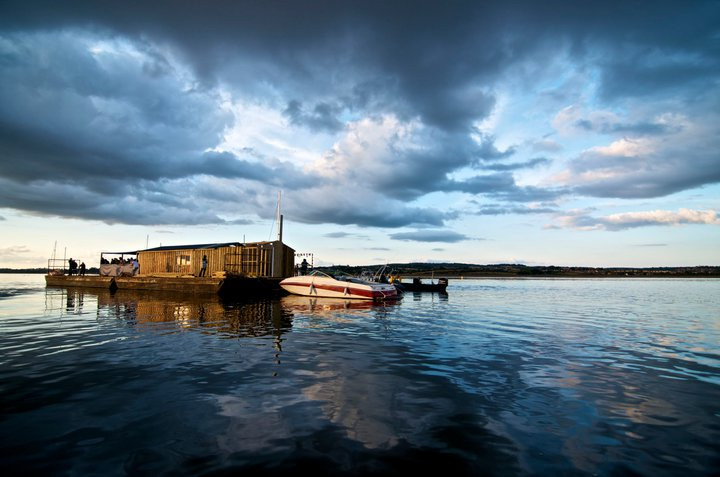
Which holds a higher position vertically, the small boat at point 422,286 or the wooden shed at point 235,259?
the wooden shed at point 235,259

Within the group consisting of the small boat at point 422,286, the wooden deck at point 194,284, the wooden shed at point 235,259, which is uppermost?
the wooden shed at point 235,259

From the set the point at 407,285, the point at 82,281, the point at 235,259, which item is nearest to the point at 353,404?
the point at 235,259

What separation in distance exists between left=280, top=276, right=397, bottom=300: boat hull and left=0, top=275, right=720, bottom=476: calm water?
61.0 feet

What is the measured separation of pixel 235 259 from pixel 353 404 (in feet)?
126

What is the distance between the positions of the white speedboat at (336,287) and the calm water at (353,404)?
1864 cm

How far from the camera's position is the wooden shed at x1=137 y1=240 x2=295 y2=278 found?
139ft

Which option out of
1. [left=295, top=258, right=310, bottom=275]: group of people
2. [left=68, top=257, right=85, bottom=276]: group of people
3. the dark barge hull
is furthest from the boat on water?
[left=68, top=257, right=85, bottom=276]: group of people

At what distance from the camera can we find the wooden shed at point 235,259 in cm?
4244

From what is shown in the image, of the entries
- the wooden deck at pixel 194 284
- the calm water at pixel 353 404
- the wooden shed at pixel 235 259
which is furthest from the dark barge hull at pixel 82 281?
the calm water at pixel 353 404

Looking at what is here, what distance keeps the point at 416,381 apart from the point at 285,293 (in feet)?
107

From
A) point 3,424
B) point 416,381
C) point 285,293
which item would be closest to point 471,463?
point 416,381

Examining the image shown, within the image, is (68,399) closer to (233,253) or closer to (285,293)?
(285,293)

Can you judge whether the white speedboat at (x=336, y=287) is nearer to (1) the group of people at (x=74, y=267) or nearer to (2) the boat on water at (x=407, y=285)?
(2) the boat on water at (x=407, y=285)

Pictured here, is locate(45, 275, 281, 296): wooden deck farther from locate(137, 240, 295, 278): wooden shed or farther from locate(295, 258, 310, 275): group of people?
locate(295, 258, 310, 275): group of people
